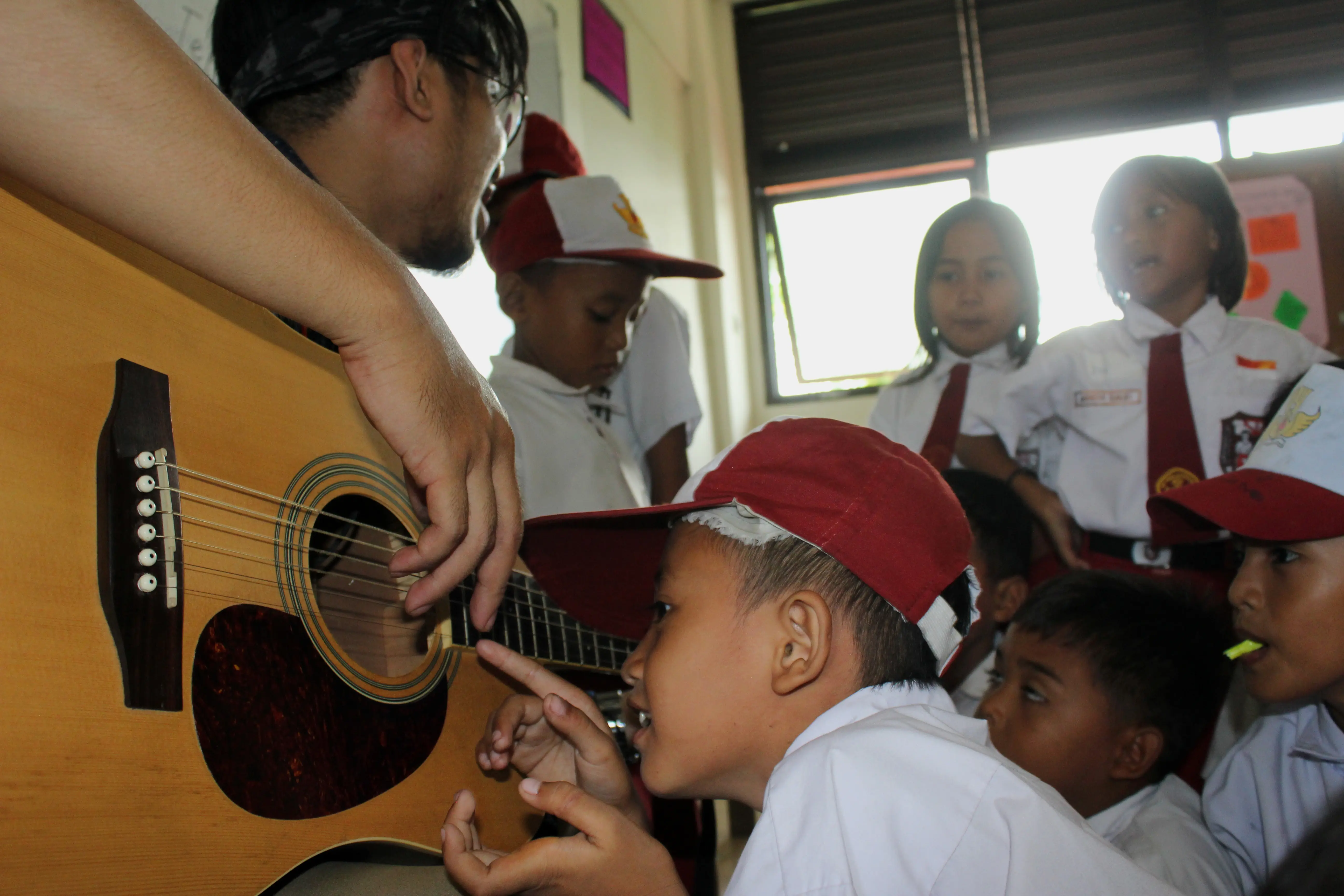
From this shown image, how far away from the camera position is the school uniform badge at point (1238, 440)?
1.97 meters

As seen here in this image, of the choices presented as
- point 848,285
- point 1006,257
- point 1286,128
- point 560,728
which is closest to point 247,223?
point 560,728

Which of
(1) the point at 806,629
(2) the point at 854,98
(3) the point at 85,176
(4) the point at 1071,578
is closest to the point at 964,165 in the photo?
(2) the point at 854,98

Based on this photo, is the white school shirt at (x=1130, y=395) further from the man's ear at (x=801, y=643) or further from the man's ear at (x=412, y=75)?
the man's ear at (x=412, y=75)

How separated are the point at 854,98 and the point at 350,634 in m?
4.78

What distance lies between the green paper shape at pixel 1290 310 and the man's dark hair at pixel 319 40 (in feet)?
12.1

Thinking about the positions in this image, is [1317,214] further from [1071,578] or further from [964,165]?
[1071,578]

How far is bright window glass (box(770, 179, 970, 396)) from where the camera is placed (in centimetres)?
522

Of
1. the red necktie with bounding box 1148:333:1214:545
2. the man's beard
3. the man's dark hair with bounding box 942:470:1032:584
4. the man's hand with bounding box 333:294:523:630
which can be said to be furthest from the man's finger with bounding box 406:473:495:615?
the red necktie with bounding box 1148:333:1214:545

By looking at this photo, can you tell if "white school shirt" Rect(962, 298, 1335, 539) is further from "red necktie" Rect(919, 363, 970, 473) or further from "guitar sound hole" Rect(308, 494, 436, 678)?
"guitar sound hole" Rect(308, 494, 436, 678)

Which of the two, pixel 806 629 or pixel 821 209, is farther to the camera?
pixel 821 209

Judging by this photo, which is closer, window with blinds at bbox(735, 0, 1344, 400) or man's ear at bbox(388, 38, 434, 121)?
man's ear at bbox(388, 38, 434, 121)

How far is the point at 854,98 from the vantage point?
5.21 meters

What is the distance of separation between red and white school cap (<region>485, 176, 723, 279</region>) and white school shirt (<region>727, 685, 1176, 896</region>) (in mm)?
1330

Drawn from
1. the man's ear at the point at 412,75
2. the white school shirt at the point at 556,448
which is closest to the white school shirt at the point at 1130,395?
the white school shirt at the point at 556,448
